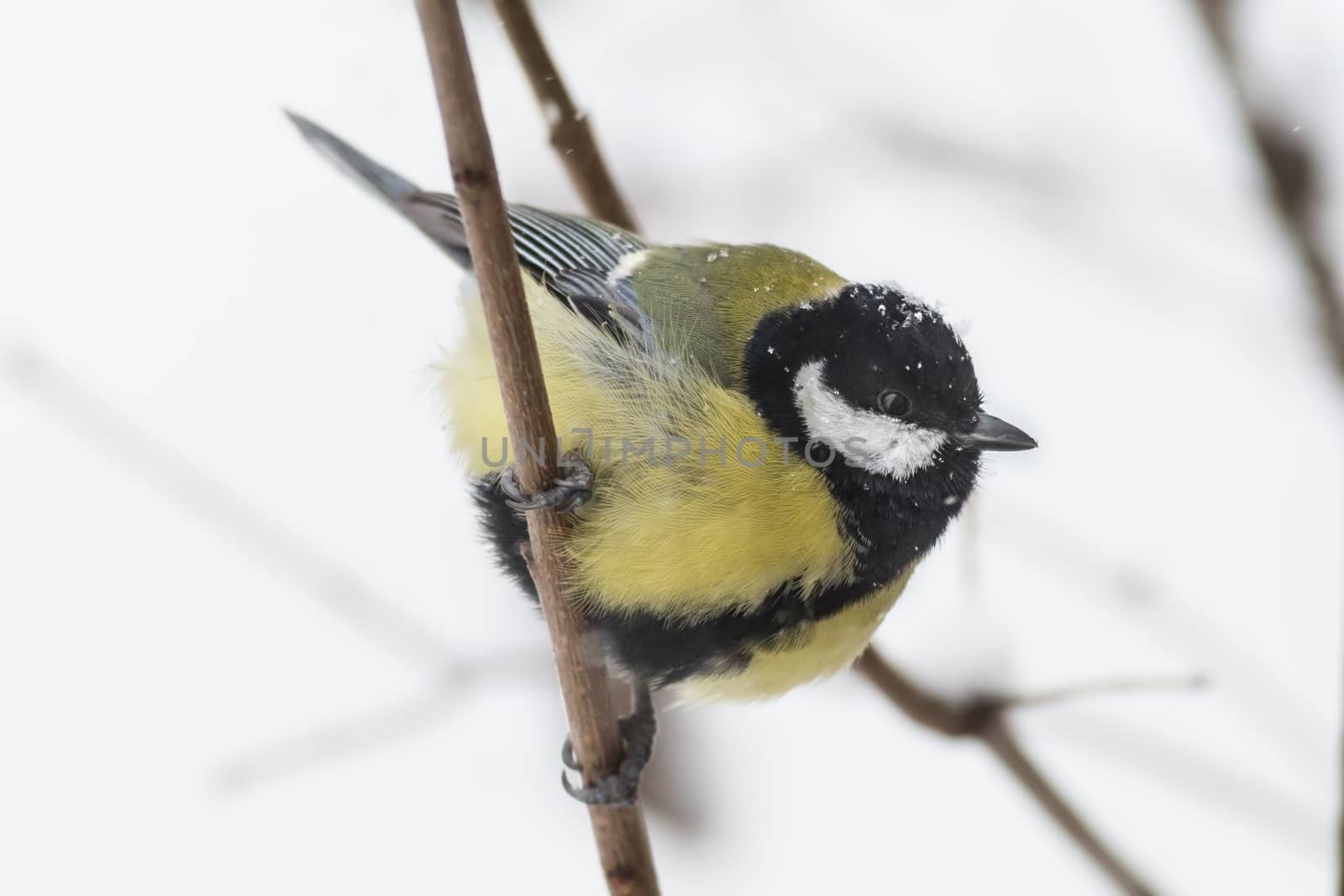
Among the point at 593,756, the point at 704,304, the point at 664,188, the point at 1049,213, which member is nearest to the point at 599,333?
the point at 704,304

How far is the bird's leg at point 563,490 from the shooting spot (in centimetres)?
147

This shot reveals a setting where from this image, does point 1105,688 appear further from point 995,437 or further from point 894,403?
point 894,403

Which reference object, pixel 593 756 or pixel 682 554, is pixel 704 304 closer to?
pixel 682 554

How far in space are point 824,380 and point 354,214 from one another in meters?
2.44

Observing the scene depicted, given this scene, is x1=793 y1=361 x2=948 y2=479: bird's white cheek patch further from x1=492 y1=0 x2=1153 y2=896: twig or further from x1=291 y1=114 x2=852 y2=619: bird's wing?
x1=492 y1=0 x2=1153 y2=896: twig

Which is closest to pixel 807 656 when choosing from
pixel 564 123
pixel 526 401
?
pixel 526 401

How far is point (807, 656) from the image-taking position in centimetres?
180

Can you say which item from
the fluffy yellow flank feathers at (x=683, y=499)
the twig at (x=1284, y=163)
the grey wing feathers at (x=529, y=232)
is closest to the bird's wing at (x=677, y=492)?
the fluffy yellow flank feathers at (x=683, y=499)

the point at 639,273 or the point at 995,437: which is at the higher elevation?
the point at 639,273

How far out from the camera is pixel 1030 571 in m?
3.40

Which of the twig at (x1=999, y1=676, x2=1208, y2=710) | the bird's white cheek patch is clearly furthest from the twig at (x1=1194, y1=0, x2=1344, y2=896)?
the bird's white cheek patch

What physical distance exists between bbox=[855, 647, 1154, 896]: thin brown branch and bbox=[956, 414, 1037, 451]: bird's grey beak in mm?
383

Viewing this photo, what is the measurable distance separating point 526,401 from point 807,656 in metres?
0.74

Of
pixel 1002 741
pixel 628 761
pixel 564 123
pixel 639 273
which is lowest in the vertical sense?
pixel 628 761
